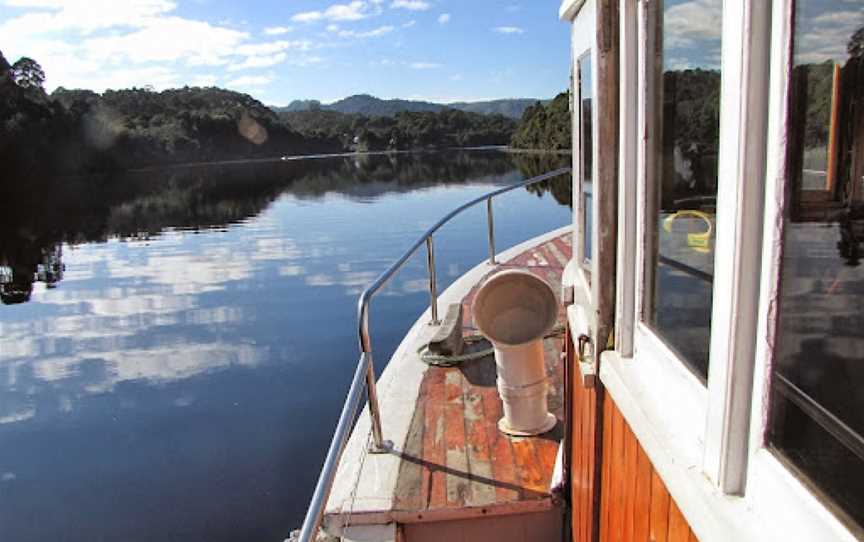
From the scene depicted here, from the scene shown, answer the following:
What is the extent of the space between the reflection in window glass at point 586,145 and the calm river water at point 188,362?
4868 mm

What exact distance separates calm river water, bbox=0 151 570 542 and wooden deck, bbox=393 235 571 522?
2.85 meters

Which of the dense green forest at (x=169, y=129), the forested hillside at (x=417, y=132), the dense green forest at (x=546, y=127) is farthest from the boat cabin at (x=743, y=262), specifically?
the forested hillside at (x=417, y=132)

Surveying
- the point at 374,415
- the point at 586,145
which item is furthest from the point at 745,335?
the point at 374,415

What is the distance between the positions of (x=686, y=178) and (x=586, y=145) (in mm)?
828

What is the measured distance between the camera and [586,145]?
6.92 ft

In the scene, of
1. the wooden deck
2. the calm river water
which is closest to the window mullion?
the wooden deck

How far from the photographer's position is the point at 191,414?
8773 mm

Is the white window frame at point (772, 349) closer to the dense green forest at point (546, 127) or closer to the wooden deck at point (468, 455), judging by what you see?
the wooden deck at point (468, 455)

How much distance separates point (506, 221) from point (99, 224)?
19.2 metres

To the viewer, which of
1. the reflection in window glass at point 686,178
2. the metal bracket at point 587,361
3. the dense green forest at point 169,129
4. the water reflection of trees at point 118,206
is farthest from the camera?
the dense green forest at point 169,129

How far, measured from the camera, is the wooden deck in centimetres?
294

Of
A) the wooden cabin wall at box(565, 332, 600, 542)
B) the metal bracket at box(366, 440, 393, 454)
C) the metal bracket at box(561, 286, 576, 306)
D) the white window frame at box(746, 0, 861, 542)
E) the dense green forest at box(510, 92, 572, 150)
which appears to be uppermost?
the dense green forest at box(510, 92, 572, 150)

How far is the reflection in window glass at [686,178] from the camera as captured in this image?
3.79ft

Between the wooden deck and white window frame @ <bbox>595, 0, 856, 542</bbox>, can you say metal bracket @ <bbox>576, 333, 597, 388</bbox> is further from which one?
the wooden deck
